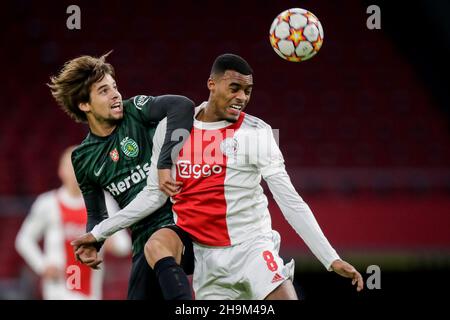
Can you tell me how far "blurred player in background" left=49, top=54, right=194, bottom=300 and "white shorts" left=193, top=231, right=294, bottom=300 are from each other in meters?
0.32

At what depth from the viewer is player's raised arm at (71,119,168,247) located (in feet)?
17.2

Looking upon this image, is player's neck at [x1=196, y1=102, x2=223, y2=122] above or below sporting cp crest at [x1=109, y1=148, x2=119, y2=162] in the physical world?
above

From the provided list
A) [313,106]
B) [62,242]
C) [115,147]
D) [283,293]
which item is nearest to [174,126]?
[115,147]

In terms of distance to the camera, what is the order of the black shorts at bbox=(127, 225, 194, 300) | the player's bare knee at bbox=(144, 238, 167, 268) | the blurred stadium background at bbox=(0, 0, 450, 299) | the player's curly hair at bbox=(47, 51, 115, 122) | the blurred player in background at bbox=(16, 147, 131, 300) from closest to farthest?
the player's bare knee at bbox=(144, 238, 167, 268) < the black shorts at bbox=(127, 225, 194, 300) < the player's curly hair at bbox=(47, 51, 115, 122) < the blurred player in background at bbox=(16, 147, 131, 300) < the blurred stadium background at bbox=(0, 0, 450, 299)

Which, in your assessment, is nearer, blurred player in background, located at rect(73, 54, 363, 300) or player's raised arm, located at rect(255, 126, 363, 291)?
player's raised arm, located at rect(255, 126, 363, 291)

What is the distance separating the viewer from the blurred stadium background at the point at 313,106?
33.8 ft

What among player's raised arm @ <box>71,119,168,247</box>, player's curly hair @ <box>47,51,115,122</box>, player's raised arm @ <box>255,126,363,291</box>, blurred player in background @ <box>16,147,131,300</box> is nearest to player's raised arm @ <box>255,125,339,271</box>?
player's raised arm @ <box>255,126,363,291</box>

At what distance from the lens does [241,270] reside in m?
5.12

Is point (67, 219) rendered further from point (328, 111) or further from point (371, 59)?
point (371, 59)

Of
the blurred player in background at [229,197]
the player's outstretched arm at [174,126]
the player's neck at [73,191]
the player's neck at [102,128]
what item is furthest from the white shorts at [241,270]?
the player's neck at [73,191]

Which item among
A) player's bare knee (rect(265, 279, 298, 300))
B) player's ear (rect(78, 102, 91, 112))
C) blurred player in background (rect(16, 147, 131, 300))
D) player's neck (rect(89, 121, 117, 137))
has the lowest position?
blurred player in background (rect(16, 147, 131, 300))

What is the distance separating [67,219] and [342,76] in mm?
6677

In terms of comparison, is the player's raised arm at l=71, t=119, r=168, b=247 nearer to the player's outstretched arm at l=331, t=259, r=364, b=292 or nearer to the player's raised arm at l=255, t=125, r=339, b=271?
the player's raised arm at l=255, t=125, r=339, b=271

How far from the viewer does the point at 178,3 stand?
559 inches
